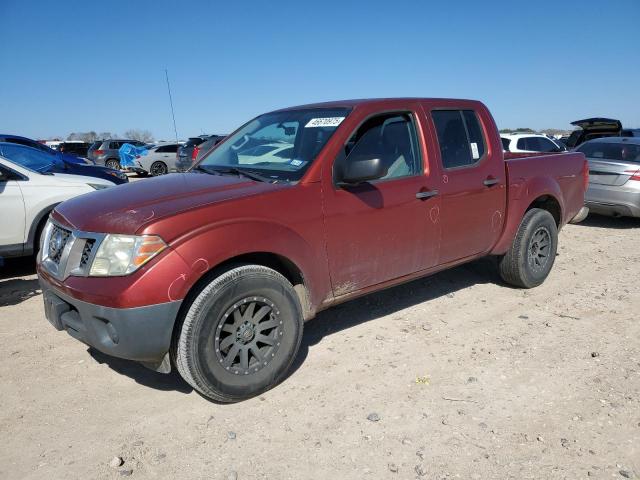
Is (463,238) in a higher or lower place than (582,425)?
higher

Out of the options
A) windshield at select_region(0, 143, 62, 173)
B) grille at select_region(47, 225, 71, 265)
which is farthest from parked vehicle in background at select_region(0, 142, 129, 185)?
grille at select_region(47, 225, 71, 265)

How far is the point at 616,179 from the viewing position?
332 inches

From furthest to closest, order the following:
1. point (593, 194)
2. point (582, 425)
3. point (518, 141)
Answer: point (518, 141) < point (593, 194) < point (582, 425)

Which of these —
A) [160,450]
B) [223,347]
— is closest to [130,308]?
[223,347]

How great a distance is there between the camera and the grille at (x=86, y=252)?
9.34 feet

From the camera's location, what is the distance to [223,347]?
2967 mm

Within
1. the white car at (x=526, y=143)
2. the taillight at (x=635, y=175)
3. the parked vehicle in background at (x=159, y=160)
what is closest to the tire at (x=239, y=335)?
the taillight at (x=635, y=175)

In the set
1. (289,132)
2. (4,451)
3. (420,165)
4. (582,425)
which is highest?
(289,132)

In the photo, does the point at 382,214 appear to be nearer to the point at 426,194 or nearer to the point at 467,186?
the point at 426,194

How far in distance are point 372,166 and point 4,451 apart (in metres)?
2.68

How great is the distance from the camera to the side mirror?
3244 millimetres

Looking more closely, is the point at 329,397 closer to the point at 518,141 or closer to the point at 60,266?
the point at 60,266

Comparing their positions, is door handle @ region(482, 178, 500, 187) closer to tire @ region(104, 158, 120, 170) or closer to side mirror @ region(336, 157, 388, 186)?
side mirror @ region(336, 157, 388, 186)

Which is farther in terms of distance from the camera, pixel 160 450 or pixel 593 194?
pixel 593 194
